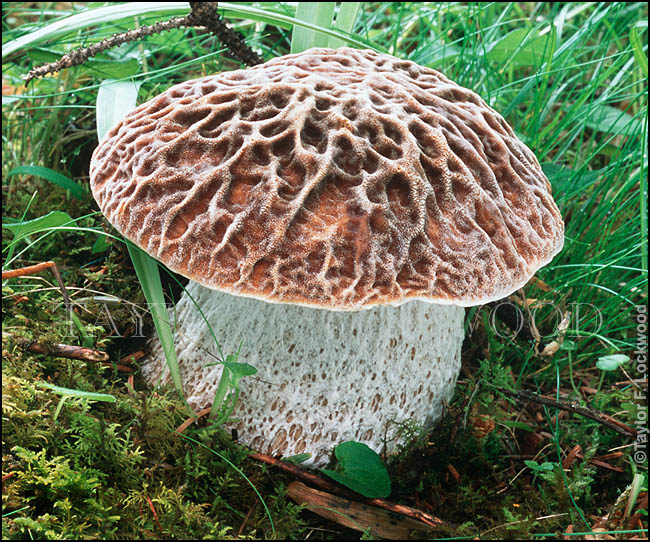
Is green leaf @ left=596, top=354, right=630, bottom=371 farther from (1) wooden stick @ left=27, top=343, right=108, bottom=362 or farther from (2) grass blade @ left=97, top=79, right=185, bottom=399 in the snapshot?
(1) wooden stick @ left=27, top=343, right=108, bottom=362

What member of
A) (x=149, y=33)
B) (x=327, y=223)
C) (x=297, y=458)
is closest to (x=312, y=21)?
(x=149, y=33)

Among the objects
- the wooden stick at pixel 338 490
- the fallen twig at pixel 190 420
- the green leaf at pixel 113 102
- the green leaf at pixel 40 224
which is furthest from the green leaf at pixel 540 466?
the green leaf at pixel 113 102

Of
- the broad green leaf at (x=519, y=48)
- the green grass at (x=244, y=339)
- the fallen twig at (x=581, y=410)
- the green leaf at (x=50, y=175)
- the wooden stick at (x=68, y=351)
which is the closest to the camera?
the green grass at (x=244, y=339)

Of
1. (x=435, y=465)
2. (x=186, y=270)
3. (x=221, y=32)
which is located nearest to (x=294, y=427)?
(x=435, y=465)

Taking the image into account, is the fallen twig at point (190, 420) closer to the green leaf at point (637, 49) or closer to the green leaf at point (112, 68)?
the green leaf at point (112, 68)

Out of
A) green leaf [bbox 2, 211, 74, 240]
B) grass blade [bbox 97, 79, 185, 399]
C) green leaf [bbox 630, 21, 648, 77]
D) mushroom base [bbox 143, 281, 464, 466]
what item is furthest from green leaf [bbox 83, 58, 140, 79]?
green leaf [bbox 630, 21, 648, 77]

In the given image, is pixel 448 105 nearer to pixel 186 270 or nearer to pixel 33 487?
pixel 186 270

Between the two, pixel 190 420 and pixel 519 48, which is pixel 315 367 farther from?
pixel 519 48
